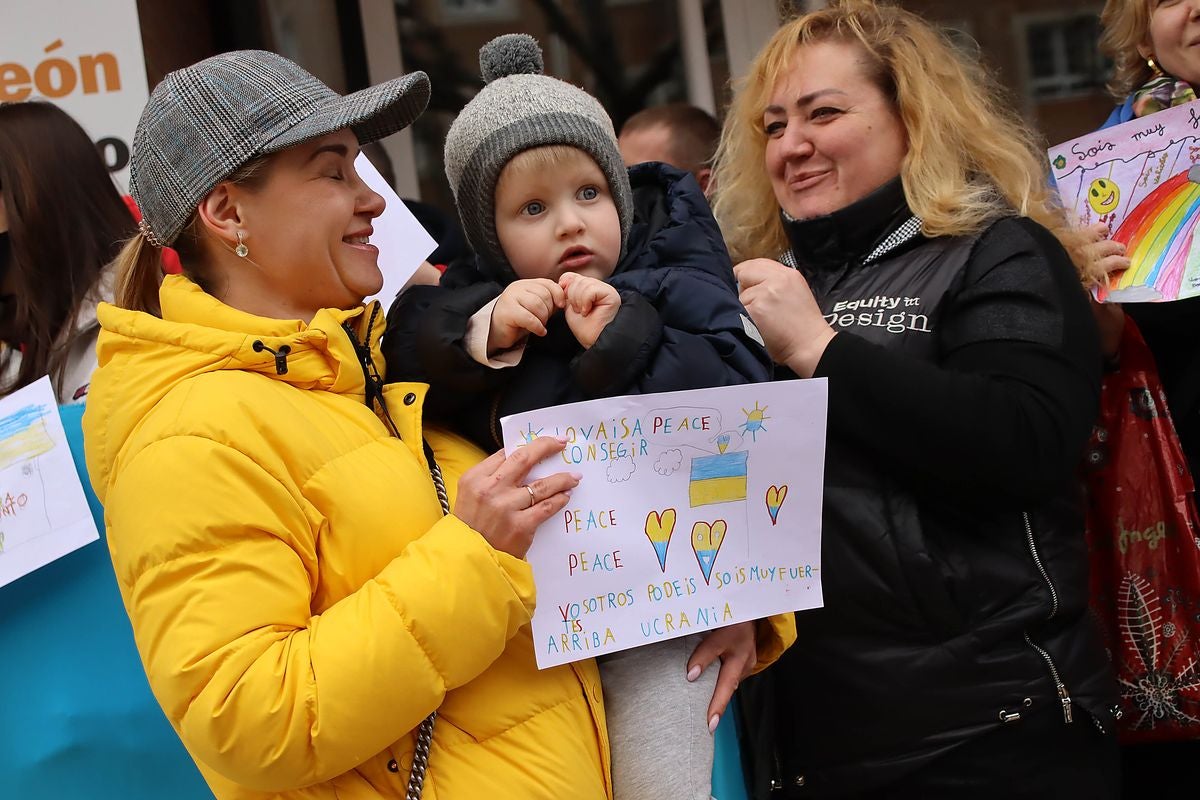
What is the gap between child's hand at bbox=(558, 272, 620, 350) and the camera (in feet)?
5.71

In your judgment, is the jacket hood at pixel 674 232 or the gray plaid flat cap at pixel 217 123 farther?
the jacket hood at pixel 674 232

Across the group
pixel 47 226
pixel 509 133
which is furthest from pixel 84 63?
pixel 509 133

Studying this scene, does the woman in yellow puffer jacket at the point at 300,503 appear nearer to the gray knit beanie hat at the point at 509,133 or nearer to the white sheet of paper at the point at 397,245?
the gray knit beanie hat at the point at 509,133

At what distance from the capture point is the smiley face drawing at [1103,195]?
8.10 feet

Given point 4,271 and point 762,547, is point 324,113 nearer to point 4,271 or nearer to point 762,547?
point 762,547

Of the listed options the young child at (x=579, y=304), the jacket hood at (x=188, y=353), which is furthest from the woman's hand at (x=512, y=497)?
the jacket hood at (x=188, y=353)

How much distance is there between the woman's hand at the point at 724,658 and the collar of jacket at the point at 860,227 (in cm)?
80

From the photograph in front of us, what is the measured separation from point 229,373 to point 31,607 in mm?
748

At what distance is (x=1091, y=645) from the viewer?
2131 millimetres

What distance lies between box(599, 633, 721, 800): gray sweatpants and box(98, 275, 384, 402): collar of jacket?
1.83 ft

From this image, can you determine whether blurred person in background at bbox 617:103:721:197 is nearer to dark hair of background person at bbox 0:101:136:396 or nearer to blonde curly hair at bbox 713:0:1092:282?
blonde curly hair at bbox 713:0:1092:282

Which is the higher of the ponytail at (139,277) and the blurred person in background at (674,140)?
the ponytail at (139,277)

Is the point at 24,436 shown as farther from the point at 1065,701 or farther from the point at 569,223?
the point at 1065,701

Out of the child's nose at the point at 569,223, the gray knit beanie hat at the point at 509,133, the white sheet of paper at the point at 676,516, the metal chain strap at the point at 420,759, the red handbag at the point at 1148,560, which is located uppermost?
the gray knit beanie hat at the point at 509,133
